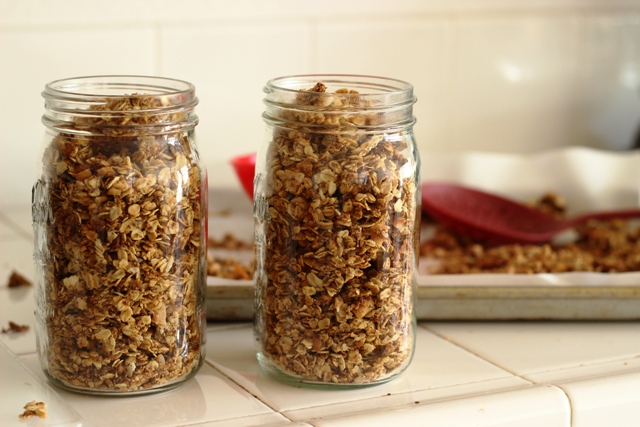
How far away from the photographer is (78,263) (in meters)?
0.60

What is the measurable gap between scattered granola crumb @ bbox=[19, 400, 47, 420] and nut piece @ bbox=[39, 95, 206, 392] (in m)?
0.04

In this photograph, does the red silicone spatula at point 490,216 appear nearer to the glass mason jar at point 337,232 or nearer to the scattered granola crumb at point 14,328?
the glass mason jar at point 337,232

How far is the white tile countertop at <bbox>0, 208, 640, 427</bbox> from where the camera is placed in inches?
23.6

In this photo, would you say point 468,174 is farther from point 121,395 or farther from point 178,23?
point 121,395

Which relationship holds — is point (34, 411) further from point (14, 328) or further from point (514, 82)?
point (514, 82)

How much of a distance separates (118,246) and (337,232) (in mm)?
156

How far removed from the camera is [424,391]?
2.15 feet

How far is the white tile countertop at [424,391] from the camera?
1.97 ft

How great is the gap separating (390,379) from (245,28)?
69cm

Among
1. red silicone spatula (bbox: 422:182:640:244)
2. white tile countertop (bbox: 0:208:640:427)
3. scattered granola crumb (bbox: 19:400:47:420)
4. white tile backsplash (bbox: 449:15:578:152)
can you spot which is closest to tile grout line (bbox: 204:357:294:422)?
white tile countertop (bbox: 0:208:640:427)

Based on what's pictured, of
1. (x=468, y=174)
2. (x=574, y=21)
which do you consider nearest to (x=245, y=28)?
(x=468, y=174)

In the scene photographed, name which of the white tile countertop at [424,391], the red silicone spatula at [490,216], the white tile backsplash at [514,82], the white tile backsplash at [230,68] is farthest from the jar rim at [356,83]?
the white tile backsplash at [514,82]

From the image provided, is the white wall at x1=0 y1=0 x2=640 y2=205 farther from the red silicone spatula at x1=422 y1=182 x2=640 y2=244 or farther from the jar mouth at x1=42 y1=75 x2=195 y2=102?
the jar mouth at x1=42 y1=75 x2=195 y2=102

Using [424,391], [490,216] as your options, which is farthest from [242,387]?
[490,216]
